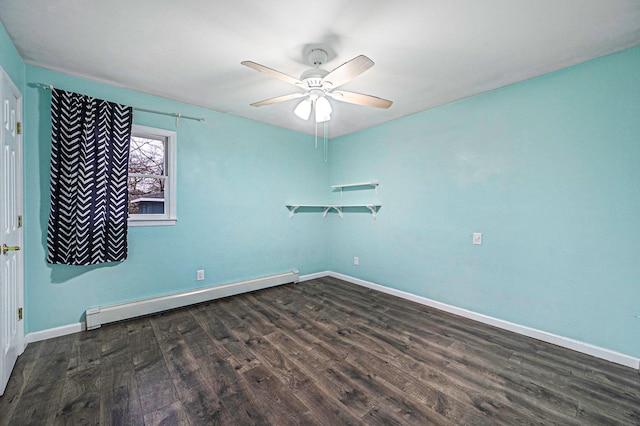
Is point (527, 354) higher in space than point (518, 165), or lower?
lower

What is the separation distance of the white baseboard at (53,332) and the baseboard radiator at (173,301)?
10 cm

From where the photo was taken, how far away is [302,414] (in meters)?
1.51

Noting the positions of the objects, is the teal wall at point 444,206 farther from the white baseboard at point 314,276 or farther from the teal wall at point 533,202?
the white baseboard at point 314,276

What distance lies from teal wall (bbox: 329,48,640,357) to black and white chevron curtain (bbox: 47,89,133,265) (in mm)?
3173

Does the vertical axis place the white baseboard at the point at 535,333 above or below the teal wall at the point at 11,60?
below

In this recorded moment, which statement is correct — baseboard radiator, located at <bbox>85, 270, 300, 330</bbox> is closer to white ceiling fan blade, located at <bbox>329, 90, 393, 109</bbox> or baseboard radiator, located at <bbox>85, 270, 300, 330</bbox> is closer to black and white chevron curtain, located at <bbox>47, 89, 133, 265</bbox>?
black and white chevron curtain, located at <bbox>47, 89, 133, 265</bbox>

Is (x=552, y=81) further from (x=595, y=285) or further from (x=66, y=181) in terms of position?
(x=66, y=181)

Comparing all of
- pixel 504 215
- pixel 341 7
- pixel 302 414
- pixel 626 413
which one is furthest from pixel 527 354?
pixel 341 7

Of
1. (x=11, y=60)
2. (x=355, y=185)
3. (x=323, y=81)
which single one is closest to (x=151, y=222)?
(x=11, y=60)

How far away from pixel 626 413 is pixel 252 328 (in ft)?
8.87

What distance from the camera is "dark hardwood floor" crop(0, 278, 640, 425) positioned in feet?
4.94

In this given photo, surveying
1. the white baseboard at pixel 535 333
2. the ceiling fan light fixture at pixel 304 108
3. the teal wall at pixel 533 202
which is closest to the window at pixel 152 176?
the ceiling fan light fixture at pixel 304 108

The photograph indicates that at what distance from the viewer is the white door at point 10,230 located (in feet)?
5.42

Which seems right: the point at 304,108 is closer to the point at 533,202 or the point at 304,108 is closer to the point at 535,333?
the point at 533,202
